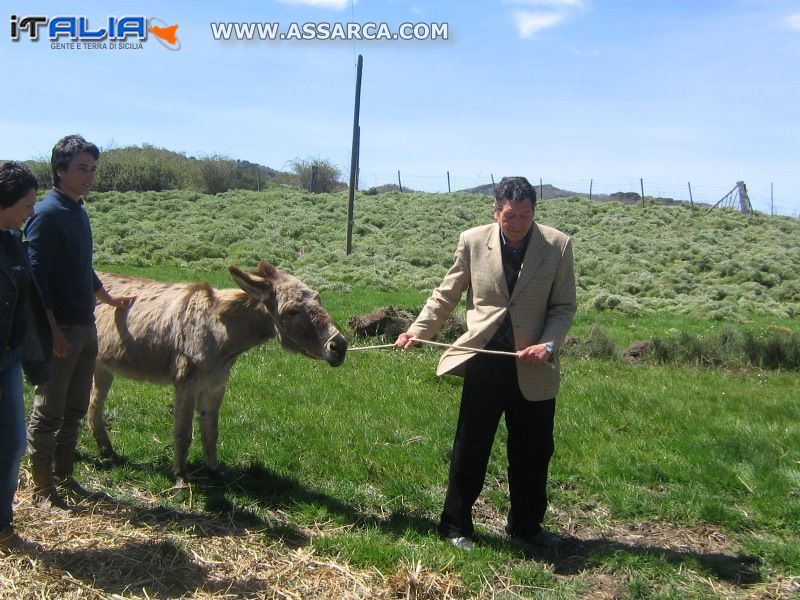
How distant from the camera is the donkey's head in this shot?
611 cm

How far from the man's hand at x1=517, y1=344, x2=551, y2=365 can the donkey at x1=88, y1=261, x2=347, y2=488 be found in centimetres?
160

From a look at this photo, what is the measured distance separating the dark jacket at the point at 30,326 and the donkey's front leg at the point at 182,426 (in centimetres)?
150

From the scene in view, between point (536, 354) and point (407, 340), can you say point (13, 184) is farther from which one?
point (536, 354)

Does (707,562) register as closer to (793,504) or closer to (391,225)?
(793,504)

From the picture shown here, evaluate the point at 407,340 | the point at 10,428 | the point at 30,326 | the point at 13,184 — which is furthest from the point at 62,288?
the point at 407,340

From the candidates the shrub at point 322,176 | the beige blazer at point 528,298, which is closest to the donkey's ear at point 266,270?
the beige blazer at point 528,298

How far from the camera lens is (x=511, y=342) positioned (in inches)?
209

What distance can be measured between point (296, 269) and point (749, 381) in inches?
639

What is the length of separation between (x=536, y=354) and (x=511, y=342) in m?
0.36

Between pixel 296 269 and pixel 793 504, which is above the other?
pixel 296 269

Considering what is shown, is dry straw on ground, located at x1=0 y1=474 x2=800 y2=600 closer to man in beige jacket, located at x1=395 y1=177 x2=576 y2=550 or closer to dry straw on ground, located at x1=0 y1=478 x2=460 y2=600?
dry straw on ground, located at x1=0 y1=478 x2=460 y2=600

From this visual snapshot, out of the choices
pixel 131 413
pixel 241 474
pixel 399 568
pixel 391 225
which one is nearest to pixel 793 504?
pixel 399 568

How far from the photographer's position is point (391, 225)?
3309cm

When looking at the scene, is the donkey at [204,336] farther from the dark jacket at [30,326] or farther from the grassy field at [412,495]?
the dark jacket at [30,326]
